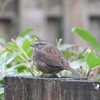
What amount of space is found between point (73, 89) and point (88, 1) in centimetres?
603

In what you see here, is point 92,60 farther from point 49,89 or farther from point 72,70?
point 49,89

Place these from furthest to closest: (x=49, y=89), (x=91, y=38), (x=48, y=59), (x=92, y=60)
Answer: (x=91, y=38)
(x=48, y=59)
(x=92, y=60)
(x=49, y=89)

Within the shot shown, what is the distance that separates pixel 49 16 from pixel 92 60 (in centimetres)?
534

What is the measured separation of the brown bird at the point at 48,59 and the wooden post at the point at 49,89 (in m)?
0.55

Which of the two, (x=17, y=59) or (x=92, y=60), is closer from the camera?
(x=92, y=60)

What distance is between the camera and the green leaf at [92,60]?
227 cm

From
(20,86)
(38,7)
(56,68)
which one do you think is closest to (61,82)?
(20,86)

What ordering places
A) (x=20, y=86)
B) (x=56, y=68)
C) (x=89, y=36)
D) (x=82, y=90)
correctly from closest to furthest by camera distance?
(x=82, y=90), (x=20, y=86), (x=56, y=68), (x=89, y=36)

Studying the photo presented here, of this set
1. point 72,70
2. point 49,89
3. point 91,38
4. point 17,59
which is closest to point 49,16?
point 91,38

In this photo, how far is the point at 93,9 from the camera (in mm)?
7488

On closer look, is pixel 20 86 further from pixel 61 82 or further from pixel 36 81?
pixel 61 82

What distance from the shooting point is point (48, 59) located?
2.55m

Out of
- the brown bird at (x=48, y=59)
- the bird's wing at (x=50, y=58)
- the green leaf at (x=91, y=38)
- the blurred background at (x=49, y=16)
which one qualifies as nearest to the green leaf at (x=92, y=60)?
the brown bird at (x=48, y=59)

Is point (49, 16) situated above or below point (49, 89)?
above
